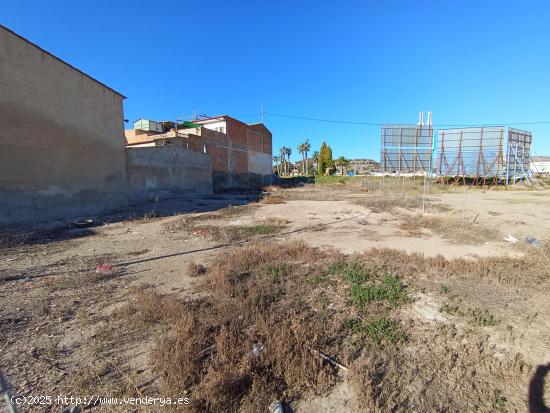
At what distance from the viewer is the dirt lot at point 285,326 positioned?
90.5 inches

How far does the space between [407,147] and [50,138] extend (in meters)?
25.9

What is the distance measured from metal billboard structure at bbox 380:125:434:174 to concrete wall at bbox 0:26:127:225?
878 inches

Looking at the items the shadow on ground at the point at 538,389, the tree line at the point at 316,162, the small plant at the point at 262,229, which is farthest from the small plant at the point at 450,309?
the tree line at the point at 316,162

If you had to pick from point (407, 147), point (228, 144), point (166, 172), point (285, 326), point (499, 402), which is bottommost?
point (499, 402)

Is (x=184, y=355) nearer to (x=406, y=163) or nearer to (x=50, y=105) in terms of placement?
(x=50, y=105)

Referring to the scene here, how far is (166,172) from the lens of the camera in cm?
1817

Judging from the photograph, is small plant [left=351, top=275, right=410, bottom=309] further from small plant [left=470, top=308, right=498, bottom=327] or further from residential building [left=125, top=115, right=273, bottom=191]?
residential building [left=125, top=115, right=273, bottom=191]

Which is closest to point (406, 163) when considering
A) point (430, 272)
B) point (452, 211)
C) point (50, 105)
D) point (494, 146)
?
point (494, 146)

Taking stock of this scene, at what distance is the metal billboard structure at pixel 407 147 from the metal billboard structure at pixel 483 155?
16.5 ft

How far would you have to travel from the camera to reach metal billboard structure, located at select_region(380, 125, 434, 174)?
24.9m

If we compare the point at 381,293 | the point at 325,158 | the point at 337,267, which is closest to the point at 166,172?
the point at 337,267

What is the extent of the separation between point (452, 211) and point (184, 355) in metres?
13.2

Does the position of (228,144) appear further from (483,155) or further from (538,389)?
(538,389)

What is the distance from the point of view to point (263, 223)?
10391mm
